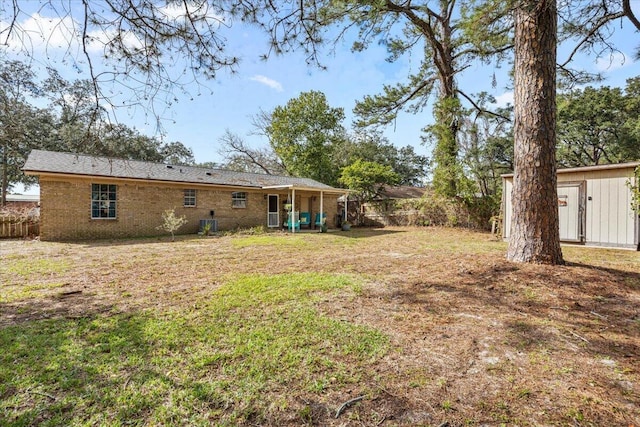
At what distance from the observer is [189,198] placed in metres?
14.0

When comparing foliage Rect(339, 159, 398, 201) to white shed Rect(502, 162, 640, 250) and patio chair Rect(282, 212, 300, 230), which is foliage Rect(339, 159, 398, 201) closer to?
patio chair Rect(282, 212, 300, 230)

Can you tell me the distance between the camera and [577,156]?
24.4 m

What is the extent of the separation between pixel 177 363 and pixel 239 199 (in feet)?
45.1

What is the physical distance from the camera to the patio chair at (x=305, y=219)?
55.7 ft

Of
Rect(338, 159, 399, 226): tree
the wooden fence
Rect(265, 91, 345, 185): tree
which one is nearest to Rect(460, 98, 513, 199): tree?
Rect(338, 159, 399, 226): tree

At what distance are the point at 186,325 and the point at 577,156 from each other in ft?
103

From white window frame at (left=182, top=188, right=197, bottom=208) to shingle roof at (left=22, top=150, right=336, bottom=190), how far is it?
0.55 metres

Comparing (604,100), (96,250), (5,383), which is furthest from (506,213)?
(604,100)

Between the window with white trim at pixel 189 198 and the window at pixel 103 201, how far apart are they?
277cm

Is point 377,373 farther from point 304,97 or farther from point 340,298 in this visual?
point 304,97

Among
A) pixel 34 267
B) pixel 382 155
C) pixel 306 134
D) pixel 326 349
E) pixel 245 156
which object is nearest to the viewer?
pixel 326 349

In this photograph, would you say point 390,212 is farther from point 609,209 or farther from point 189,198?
point 189,198

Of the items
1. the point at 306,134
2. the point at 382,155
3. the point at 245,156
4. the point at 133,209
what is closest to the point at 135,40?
the point at 133,209

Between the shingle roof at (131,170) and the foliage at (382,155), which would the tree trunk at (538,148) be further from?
the foliage at (382,155)
